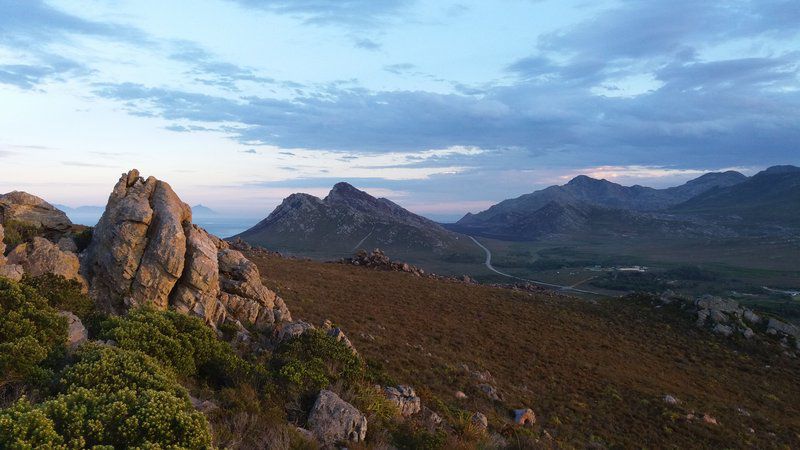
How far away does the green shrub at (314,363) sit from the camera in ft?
43.2

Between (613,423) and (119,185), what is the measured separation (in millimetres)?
27913

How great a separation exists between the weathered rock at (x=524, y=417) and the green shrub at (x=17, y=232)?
A: 2294cm

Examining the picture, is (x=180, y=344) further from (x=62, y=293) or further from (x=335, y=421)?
(x=62, y=293)

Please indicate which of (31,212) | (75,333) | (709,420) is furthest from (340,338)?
(709,420)

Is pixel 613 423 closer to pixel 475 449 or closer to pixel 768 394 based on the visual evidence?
pixel 475 449

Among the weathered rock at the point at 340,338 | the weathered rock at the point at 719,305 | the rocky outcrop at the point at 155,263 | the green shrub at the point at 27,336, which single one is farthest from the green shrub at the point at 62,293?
the weathered rock at the point at 719,305

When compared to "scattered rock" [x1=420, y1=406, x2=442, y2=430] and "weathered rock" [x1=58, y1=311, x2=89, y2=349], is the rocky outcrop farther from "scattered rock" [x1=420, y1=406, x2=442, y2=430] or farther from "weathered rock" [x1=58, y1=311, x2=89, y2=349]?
"scattered rock" [x1=420, y1=406, x2=442, y2=430]

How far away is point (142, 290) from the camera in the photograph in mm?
18312

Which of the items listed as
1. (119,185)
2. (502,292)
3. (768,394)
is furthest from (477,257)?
(119,185)

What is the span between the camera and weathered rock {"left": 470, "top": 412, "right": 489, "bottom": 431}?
16.2m

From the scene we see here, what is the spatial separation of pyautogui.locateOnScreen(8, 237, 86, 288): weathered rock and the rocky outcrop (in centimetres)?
97

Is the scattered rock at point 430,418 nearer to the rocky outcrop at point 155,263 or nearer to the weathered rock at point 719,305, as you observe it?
the rocky outcrop at point 155,263

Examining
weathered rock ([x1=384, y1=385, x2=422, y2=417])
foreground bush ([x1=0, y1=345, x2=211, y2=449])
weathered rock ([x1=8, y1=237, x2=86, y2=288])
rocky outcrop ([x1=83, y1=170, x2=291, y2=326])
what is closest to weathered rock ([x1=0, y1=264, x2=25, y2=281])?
weathered rock ([x1=8, y1=237, x2=86, y2=288])

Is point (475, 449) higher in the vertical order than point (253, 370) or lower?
lower
